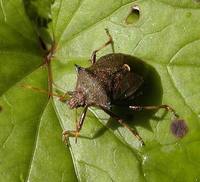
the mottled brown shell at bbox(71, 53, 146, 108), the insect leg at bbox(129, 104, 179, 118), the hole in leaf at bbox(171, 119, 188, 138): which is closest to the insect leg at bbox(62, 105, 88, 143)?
the mottled brown shell at bbox(71, 53, 146, 108)

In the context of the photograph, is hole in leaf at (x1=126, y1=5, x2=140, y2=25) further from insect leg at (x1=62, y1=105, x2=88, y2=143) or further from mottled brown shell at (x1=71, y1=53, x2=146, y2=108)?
insect leg at (x1=62, y1=105, x2=88, y2=143)

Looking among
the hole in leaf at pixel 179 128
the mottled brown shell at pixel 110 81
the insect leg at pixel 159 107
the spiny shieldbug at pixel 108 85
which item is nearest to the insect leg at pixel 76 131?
the spiny shieldbug at pixel 108 85

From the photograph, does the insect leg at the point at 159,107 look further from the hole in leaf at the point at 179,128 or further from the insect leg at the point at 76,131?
the insect leg at the point at 76,131

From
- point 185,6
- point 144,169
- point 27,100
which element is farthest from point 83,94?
point 185,6

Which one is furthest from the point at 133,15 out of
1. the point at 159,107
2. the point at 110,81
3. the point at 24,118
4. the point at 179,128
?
the point at 24,118

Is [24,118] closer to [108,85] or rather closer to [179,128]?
[108,85]

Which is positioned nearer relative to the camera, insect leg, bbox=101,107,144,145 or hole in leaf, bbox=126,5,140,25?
insect leg, bbox=101,107,144,145

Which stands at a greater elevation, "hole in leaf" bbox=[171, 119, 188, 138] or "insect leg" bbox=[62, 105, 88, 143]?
"insect leg" bbox=[62, 105, 88, 143]

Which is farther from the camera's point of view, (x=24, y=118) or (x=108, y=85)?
(x=108, y=85)

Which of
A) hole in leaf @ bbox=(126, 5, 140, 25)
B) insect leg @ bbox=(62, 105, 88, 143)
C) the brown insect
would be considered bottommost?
insect leg @ bbox=(62, 105, 88, 143)
